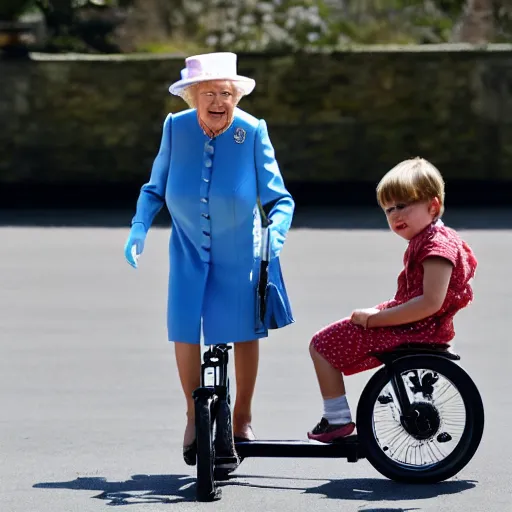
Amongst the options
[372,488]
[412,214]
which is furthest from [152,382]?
[412,214]

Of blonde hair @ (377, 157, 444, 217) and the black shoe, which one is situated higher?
blonde hair @ (377, 157, 444, 217)

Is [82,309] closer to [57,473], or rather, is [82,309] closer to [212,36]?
[57,473]

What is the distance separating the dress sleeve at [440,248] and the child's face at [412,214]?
69 millimetres

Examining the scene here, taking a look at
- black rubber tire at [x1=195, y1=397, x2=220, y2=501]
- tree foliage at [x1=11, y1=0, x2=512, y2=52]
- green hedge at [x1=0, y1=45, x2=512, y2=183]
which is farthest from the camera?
tree foliage at [x1=11, y1=0, x2=512, y2=52]

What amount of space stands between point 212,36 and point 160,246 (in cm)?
556

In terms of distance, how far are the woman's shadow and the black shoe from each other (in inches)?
3.8

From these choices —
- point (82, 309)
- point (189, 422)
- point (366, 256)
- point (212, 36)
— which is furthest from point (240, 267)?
point (212, 36)

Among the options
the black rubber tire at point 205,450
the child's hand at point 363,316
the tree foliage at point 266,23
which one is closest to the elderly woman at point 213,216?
the black rubber tire at point 205,450

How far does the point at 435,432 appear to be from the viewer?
568cm

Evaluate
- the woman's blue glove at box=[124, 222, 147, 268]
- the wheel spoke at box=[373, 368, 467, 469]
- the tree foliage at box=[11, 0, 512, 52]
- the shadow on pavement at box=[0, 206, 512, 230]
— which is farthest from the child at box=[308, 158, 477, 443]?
the tree foliage at box=[11, 0, 512, 52]

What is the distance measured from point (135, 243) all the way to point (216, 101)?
22.8 inches

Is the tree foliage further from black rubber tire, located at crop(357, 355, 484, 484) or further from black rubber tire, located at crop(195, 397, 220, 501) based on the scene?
black rubber tire, located at crop(195, 397, 220, 501)

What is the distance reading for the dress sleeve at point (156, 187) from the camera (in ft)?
19.4

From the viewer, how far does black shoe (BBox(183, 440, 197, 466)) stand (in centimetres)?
577
